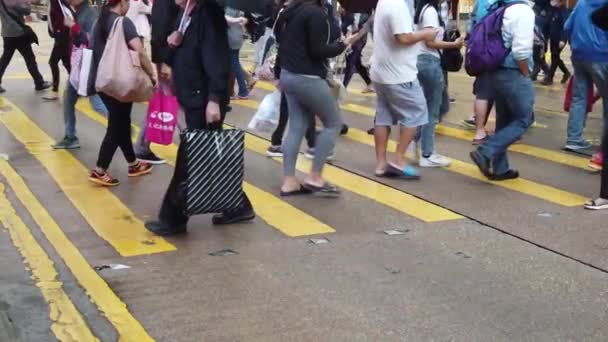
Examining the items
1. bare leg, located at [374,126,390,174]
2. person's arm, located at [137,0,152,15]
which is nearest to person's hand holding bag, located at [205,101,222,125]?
bare leg, located at [374,126,390,174]

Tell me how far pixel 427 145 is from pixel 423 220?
202 centimetres

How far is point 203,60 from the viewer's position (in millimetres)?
6051

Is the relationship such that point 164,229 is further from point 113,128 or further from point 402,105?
point 402,105

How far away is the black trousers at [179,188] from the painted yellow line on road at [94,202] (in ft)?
0.59

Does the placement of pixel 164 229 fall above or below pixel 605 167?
below

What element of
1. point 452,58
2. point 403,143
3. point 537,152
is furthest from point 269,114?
point 537,152

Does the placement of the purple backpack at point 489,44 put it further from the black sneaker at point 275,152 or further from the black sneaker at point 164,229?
the black sneaker at point 164,229

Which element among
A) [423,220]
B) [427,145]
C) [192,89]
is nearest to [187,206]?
[192,89]

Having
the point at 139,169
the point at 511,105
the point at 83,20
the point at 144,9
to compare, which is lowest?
the point at 139,169

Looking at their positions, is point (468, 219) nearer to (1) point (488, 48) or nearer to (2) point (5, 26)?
(1) point (488, 48)

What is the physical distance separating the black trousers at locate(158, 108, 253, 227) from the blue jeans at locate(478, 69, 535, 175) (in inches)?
101

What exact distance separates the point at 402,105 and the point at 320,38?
1.35m

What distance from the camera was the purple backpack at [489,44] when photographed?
775 cm

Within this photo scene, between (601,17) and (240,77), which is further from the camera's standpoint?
(240,77)
